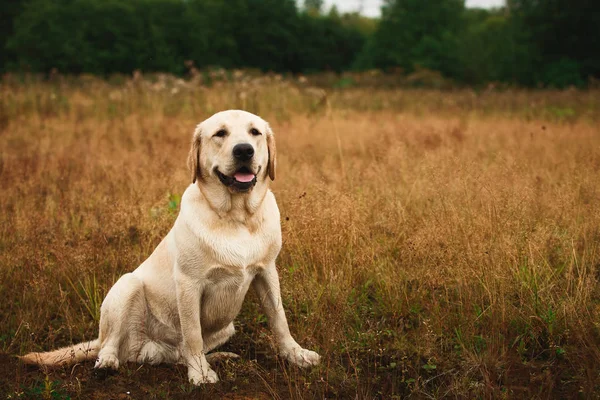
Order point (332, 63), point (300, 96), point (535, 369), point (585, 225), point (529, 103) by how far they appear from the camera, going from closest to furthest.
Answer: point (535, 369) → point (585, 225) → point (300, 96) → point (529, 103) → point (332, 63)

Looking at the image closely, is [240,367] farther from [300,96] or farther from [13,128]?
[300,96]

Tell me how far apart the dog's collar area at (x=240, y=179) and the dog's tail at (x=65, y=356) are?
116 centimetres

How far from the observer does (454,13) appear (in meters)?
39.1

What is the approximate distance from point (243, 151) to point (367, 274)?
1265mm

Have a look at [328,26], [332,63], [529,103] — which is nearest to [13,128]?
[529,103]

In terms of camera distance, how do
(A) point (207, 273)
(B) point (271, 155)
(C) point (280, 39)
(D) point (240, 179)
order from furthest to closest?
(C) point (280, 39) → (B) point (271, 155) → (D) point (240, 179) → (A) point (207, 273)

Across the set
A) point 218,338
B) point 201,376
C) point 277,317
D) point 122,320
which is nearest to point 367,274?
point 277,317

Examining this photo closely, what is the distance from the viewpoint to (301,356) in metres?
2.78

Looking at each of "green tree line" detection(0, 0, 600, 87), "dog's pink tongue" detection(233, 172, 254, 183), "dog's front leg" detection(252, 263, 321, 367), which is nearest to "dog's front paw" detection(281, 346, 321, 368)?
"dog's front leg" detection(252, 263, 321, 367)

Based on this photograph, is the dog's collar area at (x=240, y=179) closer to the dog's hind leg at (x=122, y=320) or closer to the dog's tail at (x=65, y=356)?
the dog's hind leg at (x=122, y=320)

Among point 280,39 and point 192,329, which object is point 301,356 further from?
point 280,39

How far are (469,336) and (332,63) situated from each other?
4597 centimetres

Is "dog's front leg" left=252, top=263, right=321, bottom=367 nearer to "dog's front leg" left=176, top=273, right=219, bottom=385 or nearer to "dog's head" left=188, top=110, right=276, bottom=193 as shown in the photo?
"dog's front leg" left=176, top=273, right=219, bottom=385

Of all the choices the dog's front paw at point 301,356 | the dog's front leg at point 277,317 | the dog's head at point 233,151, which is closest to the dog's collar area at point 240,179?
the dog's head at point 233,151
